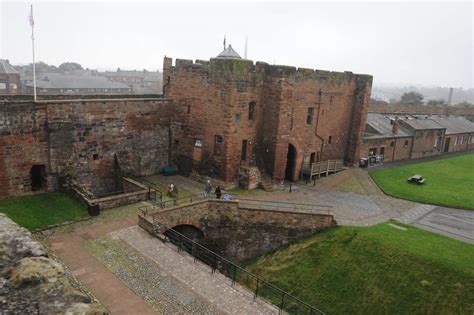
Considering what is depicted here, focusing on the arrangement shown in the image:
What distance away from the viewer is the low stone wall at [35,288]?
712cm

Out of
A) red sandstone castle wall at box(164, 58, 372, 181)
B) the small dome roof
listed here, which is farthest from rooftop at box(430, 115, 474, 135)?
the small dome roof

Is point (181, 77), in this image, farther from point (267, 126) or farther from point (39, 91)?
point (39, 91)

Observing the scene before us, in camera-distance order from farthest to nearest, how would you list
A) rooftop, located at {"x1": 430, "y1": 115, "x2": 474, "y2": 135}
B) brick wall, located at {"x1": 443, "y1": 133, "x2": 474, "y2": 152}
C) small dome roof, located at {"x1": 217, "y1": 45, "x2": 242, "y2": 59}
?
rooftop, located at {"x1": 430, "y1": 115, "x2": 474, "y2": 135} → brick wall, located at {"x1": 443, "y1": 133, "x2": 474, "y2": 152} → small dome roof, located at {"x1": 217, "y1": 45, "x2": 242, "y2": 59}

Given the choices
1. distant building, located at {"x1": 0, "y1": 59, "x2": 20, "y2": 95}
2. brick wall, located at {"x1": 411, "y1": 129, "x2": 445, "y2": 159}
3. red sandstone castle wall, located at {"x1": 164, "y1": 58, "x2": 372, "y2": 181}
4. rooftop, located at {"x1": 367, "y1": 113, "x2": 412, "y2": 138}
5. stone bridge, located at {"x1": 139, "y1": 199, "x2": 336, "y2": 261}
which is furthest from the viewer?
distant building, located at {"x1": 0, "y1": 59, "x2": 20, "y2": 95}

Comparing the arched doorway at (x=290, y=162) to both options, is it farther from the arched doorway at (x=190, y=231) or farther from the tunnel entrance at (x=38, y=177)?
the tunnel entrance at (x=38, y=177)

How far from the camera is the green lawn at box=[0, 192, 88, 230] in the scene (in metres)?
14.7

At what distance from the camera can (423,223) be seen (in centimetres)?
1809

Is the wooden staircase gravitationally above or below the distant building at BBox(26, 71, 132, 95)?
below

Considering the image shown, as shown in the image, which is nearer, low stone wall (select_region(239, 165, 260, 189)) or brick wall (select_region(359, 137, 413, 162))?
low stone wall (select_region(239, 165, 260, 189))

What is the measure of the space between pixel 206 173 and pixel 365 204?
8.66 meters

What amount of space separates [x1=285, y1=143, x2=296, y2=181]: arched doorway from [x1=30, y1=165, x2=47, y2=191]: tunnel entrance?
13.1 meters

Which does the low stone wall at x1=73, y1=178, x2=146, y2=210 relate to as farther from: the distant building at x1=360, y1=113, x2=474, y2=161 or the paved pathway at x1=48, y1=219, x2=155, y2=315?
the distant building at x1=360, y1=113, x2=474, y2=161

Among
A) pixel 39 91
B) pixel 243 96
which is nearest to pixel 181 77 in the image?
pixel 243 96

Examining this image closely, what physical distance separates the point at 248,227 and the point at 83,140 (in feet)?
29.2
